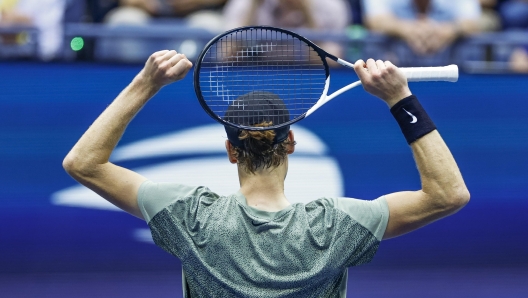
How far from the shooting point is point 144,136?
5.84 metres

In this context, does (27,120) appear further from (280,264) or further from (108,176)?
(280,264)

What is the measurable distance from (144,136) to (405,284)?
217 cm

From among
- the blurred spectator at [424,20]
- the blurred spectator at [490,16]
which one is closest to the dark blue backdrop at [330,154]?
the blurred spectator at [424,20]

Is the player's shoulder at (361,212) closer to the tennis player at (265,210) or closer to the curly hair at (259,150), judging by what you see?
the tennis player at (265,210)

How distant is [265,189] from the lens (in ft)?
9.30

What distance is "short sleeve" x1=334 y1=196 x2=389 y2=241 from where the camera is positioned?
2.73m

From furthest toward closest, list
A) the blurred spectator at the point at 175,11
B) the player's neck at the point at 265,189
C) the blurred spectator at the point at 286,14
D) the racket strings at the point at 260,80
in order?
the blurred spectator at the point at 175,11 → the blurred spectator at the point at 286,14 → the racket strings at the point at 260,80 → the player's neck at the point at 265,189

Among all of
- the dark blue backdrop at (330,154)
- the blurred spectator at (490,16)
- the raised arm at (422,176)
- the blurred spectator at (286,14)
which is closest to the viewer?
the raised arm at (422,176)

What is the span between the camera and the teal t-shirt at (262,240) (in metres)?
2.69

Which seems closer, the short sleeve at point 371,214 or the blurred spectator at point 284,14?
the short sleeve at point 371,214

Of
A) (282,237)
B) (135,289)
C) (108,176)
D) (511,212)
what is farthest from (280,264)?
(511,212)

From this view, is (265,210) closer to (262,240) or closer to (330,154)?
(262,240)

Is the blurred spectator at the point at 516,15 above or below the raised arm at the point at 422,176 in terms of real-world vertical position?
above

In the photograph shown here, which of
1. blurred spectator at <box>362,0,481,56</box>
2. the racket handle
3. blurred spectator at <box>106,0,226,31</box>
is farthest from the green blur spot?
the racket handle
